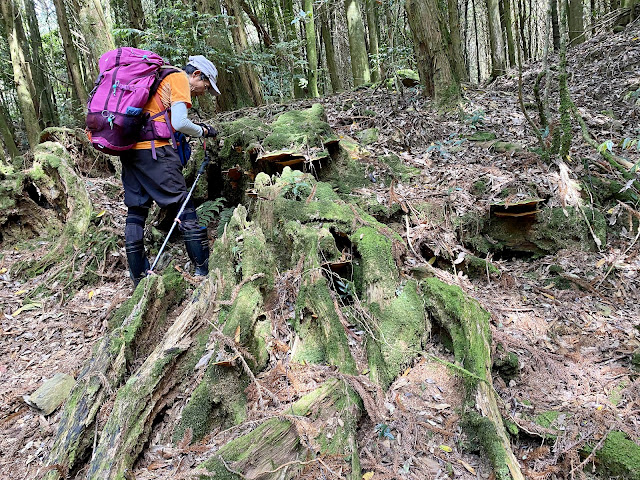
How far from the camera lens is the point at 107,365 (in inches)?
110

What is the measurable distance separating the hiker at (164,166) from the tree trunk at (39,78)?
12.3 meters

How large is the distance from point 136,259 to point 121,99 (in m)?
1.59

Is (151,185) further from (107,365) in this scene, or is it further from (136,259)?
(107,365)

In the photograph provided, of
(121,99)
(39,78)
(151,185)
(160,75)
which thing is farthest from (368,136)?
(39,78)

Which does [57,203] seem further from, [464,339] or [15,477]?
[464,339]

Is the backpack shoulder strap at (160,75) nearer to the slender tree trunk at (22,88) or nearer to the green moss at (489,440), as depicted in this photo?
the green moss at (489,440)

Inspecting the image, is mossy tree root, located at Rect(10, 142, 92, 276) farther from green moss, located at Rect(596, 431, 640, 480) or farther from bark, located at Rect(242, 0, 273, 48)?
bark, located at Rect(242, 0, 273, 48)

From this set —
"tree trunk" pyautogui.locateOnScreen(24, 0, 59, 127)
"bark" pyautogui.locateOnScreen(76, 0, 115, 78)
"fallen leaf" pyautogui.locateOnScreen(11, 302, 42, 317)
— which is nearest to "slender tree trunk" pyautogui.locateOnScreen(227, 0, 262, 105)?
"bark" pyautogui.locateOnScreen(76, 0, 115, 78)

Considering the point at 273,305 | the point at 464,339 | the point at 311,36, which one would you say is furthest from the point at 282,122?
the point at 311,36

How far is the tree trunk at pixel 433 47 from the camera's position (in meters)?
6.70

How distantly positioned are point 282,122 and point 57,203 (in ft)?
11.4

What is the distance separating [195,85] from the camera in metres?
4.21

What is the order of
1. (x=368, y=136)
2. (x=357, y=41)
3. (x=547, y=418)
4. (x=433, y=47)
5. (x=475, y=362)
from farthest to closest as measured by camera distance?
(x=357, y=41)
(x=433, y=47)
(x=368, y=136)
(x=475, y=362)
(x=547, y=418)

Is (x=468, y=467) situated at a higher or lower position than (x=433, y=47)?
lower
